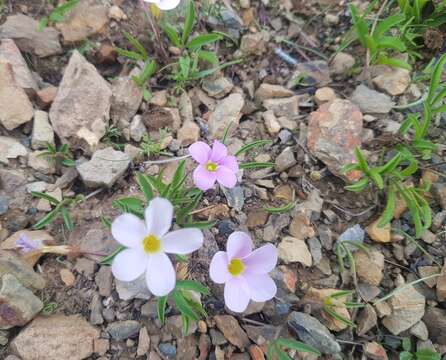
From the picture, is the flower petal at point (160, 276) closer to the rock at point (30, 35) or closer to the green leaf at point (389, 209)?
the green leaf at point (389, 209)

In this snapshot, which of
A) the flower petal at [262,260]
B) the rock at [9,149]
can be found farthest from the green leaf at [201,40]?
the flower petal at [262,260]

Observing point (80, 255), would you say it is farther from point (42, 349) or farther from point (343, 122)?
point (343, 122)

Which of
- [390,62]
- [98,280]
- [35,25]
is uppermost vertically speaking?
[35,25]

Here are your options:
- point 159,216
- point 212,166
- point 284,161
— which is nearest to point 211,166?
point 212,166

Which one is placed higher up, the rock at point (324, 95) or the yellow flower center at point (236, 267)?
the rock at point (324, 95)

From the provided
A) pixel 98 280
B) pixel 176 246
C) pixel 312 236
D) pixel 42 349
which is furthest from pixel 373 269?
pixel 42 349

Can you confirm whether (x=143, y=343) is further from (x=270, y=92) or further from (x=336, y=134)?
(x=270, y=92)

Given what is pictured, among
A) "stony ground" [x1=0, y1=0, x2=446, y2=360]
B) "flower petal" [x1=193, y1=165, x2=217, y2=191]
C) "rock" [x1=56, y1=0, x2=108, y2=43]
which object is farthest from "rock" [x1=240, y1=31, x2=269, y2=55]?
→ "flower petal" [x1=193, y1=165, x2=217, y2=191]
